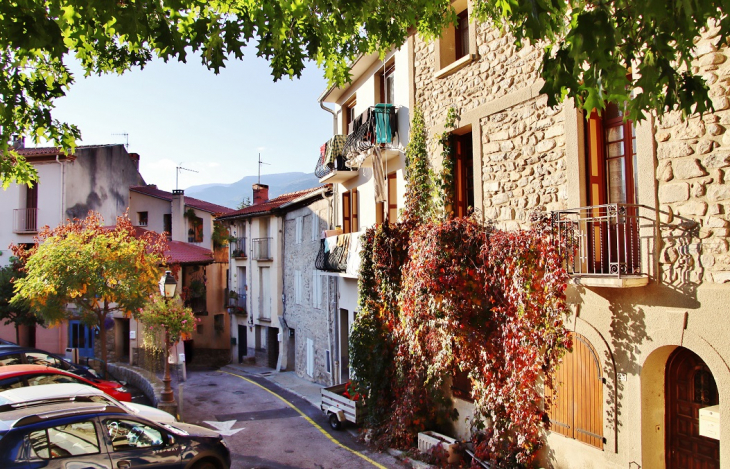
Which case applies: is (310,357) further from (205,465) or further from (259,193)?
(259,193)

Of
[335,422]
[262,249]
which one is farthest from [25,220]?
[335,422]

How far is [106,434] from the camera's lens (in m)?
7.05

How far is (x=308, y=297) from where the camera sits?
2323cm

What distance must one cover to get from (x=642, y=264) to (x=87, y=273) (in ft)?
45.6

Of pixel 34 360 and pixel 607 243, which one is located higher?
pixel 607 243

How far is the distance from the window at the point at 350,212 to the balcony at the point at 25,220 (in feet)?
54.3

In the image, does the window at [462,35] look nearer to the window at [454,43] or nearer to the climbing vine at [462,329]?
the window at [454,43]

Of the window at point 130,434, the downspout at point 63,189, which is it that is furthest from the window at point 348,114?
the downspout at point 63,189

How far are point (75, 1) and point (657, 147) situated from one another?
22.1 ft

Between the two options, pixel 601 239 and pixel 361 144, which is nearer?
pixel 601 239

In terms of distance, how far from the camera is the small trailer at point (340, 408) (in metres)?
12.6

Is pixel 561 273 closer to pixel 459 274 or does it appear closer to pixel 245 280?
pixel 459 274

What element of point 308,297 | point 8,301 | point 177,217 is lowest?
point 308,297

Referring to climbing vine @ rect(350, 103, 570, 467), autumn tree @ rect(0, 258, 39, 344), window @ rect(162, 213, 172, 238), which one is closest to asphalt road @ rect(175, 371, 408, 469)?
climbing vine @ rect(350, 103, 570, 467)
